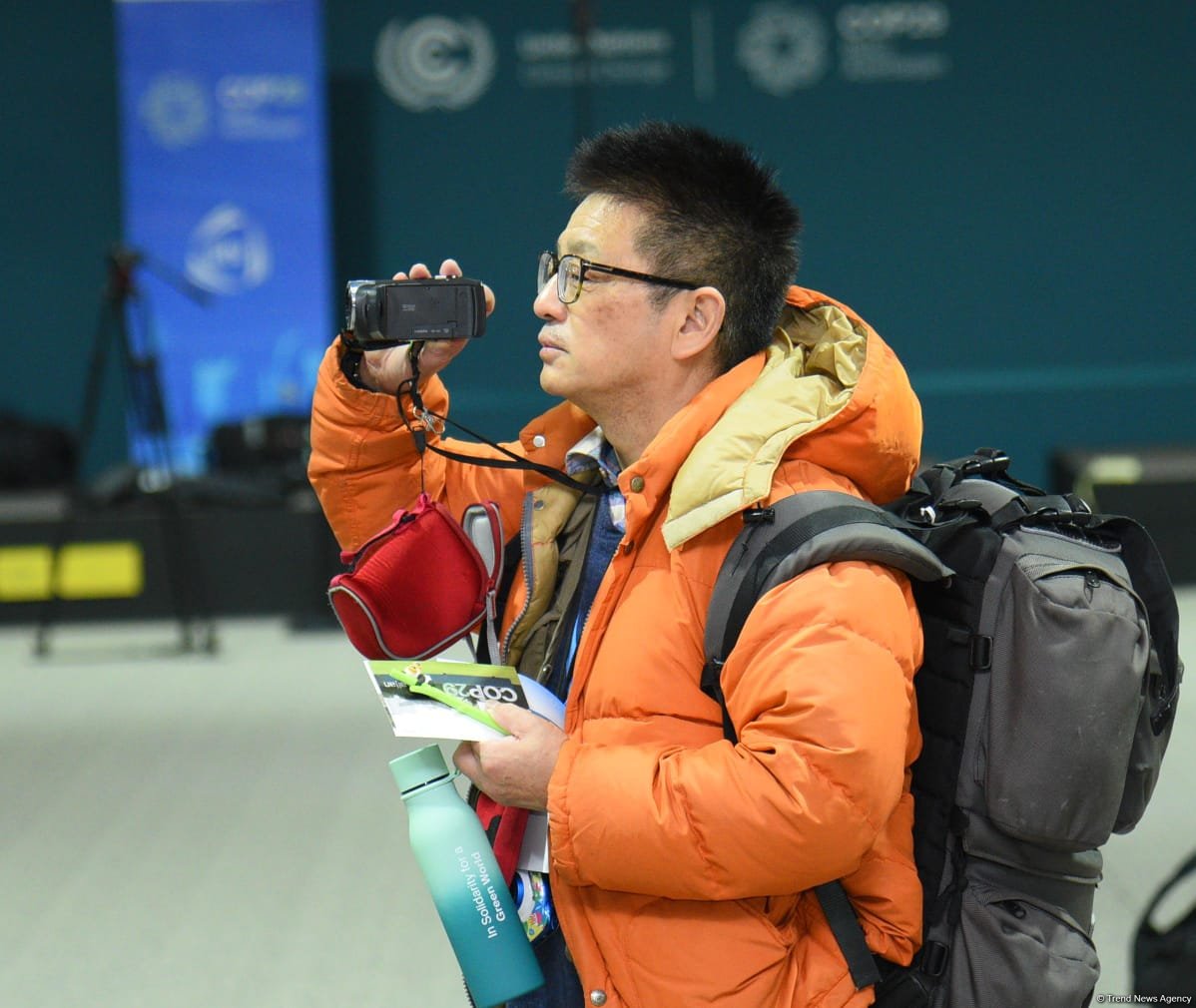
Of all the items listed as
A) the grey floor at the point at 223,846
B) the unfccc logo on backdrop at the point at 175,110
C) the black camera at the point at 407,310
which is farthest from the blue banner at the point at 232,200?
the black camera at the point at 407,310

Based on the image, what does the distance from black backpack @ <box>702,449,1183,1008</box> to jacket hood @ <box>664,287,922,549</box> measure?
1.7 inches

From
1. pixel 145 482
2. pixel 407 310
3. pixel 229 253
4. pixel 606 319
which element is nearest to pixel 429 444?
pixel 407 310

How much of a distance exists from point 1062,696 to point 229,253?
597 cm

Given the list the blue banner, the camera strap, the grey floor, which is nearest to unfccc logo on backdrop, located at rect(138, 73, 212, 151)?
the blue banner

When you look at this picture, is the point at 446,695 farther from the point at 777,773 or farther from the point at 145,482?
the point at 145,482

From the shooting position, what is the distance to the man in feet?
4.69

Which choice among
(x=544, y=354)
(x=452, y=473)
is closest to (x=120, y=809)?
(x=452, y=473)

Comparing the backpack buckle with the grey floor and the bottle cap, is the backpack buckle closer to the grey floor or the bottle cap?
the bottle cap

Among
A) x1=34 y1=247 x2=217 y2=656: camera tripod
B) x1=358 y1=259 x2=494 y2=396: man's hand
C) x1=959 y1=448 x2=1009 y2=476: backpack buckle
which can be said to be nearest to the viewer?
x1=959 y1=448 x2=1009 y2=476: backpack buckle

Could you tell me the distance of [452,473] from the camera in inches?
79.1

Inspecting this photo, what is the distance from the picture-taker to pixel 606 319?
1.68 m

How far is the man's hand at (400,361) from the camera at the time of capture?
187 cm

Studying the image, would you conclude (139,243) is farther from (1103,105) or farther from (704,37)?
(1103,105)

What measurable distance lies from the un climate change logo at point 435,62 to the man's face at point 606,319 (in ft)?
20.0
